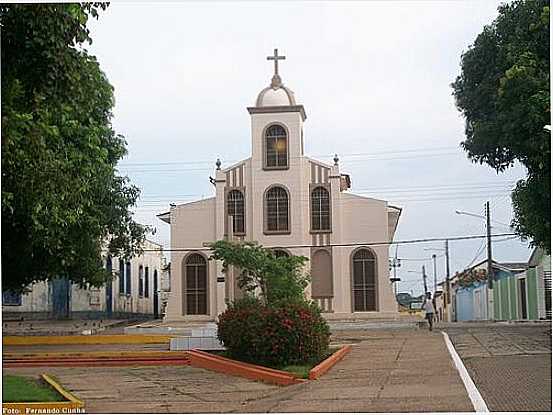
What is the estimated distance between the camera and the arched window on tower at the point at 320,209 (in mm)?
17094

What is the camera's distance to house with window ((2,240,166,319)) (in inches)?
704

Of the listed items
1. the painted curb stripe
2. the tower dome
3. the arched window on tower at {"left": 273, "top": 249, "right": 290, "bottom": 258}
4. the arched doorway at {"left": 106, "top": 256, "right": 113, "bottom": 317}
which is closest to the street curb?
the arched doorway at {"left": 106, "top": 256, "right": 113, "bottom": 317}

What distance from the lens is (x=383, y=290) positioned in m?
16.6

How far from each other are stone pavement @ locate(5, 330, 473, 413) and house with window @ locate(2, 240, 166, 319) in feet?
12.2

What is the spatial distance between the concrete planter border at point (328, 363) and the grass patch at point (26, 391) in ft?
10.7

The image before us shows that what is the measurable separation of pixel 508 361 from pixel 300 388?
3.28 meters

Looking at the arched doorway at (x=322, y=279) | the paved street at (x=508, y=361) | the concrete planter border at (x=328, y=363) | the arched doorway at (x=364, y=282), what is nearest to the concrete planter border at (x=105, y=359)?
the concrete planter border at (x=328, y=363)

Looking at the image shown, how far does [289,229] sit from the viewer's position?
54.9 ft

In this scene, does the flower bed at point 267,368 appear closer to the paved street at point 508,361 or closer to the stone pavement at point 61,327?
the paved street at point 508,361

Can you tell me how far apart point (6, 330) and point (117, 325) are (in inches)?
103

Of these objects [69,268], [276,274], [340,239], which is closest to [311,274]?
[340,239]

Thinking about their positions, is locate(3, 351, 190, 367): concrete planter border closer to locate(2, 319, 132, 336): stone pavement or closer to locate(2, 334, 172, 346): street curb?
locate(2, 334, 172, 346): street curb

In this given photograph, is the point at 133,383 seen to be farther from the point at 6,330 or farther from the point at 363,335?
the point at 6,330

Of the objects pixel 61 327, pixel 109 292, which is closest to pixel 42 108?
pixel 109 292
